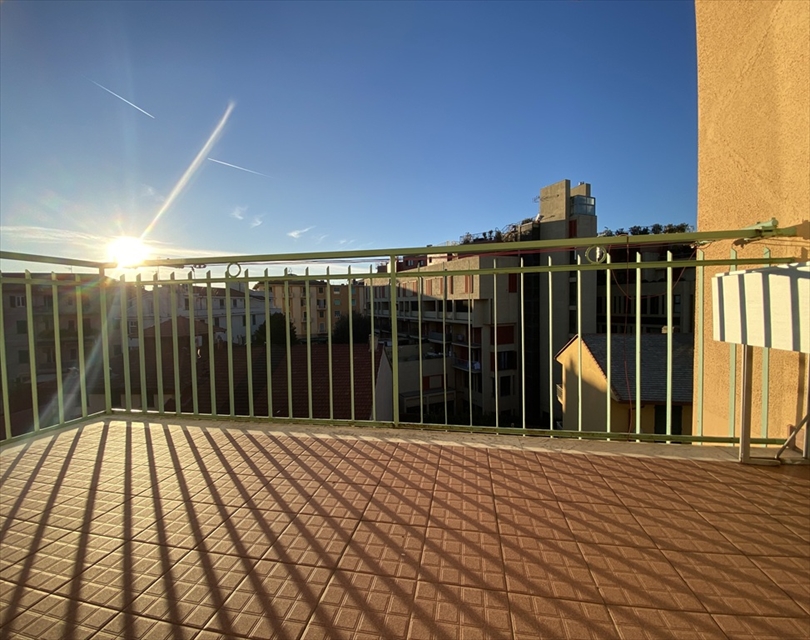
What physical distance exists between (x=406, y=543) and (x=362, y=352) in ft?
42.6

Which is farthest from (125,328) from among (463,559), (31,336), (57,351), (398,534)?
(463,559)

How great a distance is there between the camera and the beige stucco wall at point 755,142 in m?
2.28

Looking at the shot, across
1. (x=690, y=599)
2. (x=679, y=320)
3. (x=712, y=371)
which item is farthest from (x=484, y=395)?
(x=690, y=599)

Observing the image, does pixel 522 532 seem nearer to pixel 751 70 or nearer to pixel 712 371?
pixel 712 371

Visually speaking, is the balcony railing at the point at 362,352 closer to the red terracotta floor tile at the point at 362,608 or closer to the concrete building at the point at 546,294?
the concrete building at the point at 546,294

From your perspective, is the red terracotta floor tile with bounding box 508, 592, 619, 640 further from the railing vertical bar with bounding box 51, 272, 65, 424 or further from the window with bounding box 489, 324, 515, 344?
the window with bounding box 489, 324, 515, 344

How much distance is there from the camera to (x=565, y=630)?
1113mm

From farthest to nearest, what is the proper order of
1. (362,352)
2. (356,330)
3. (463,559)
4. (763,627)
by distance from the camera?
(356,330) → (362,352) → (463,559) → (763,627)

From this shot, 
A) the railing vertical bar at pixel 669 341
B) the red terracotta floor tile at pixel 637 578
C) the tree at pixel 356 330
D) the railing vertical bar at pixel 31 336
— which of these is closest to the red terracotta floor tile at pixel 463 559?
the red terracotta floor tile at pixel 637 578

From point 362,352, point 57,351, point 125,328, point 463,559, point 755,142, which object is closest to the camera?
point 463,559

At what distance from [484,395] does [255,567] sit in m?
30.8

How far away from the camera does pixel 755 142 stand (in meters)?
2.68

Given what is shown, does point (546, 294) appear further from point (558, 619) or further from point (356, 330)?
point (558, 619)

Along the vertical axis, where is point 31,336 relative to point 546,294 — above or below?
below
